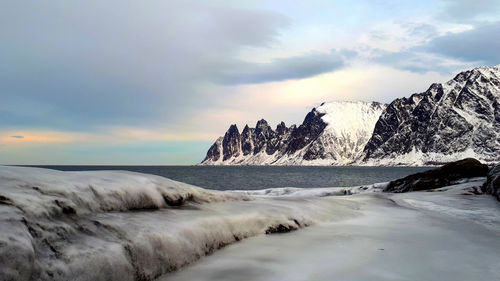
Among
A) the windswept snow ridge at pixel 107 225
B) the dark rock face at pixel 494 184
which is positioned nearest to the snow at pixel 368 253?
the windswept snow ridge at pixel 107 225

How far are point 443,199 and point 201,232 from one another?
943 cm

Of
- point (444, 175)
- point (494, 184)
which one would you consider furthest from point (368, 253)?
point (444, 175)

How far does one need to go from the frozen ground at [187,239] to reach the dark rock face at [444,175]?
11110mm

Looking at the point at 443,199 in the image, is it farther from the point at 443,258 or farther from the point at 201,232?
the point at 201,232

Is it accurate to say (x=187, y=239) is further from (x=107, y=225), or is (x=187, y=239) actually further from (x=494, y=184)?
(x=494, y=184)

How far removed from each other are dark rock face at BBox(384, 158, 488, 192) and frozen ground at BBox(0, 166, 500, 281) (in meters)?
11.1

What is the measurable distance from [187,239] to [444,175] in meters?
16.4

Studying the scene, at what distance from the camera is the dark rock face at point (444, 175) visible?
17.3m

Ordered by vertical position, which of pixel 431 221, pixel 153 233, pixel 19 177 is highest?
pixel 19 177

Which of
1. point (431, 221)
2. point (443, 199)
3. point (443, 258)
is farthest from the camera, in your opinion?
point (443, 199)

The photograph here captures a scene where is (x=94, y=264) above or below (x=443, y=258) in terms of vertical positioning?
above

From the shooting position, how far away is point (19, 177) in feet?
14.2

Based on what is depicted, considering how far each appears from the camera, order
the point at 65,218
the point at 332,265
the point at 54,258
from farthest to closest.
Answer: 1. the point at 332,265
2. the point at 65,218
3. the point at 54,258

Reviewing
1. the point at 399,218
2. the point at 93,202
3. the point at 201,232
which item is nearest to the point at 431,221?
the point at 399,218
